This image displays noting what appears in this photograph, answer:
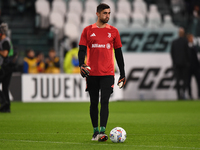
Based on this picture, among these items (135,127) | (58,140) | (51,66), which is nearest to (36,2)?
(51,66)

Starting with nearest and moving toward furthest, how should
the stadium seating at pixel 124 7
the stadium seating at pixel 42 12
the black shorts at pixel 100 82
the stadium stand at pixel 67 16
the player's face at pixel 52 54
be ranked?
the black shorts at pixel 100 82, the player's face at pixel 52 54, the stadium stand at pixel 67 16, the stadium seating at pixel 42 12, the stadium seating at pixel 124 7

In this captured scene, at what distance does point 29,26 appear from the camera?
22125 mm

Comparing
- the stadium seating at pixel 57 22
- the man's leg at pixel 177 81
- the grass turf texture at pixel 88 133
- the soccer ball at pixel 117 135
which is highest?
the stadium seating at pixel 57 22

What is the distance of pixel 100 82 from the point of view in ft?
21.4

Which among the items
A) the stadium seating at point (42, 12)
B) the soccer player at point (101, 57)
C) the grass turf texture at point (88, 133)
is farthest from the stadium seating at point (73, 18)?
the soccer player at point (101, 57)

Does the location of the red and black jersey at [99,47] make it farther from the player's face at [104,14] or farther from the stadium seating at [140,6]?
the stadium seating at [140,6]

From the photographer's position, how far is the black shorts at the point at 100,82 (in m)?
6.49

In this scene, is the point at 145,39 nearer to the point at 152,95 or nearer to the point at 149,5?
the point at 152,95

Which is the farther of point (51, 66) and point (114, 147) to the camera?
point (51, 66)

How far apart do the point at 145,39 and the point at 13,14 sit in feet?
25.9

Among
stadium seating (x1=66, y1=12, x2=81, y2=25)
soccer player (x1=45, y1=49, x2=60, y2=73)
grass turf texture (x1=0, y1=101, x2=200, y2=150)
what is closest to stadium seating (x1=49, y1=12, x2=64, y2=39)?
stadium seating (x1=66, y1=12, x2=81, y2=25)

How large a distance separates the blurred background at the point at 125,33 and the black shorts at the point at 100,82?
8497 mm

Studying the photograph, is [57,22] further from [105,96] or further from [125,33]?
[105,96]

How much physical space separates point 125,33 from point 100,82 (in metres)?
11.8
